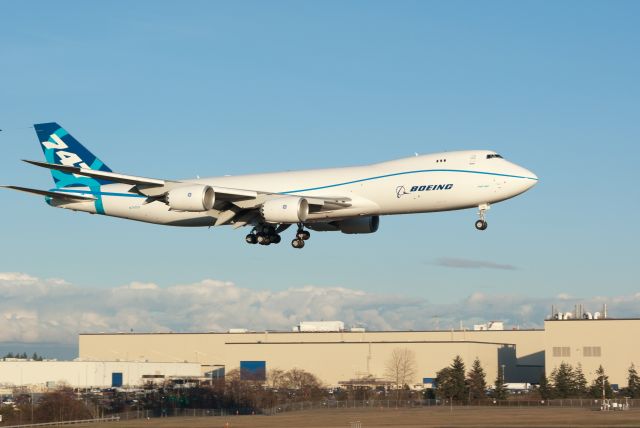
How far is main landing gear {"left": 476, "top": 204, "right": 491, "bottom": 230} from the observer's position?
67.8 meters

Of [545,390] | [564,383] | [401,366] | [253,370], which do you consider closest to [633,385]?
[564,383]

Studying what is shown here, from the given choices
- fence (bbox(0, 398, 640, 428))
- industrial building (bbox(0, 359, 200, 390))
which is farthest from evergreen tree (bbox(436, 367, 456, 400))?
industrial building (bbox(0, 359, 200, 390))

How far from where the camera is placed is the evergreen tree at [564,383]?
5468 inches

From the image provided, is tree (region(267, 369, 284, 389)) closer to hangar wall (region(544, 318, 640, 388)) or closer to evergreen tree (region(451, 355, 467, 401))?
evergreen tree (region(451, 355, 467, 401))

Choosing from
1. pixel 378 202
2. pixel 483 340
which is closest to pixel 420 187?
pixel 378 202

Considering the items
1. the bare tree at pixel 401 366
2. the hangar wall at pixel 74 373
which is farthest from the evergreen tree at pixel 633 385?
the hangar wall at pixel 74 373

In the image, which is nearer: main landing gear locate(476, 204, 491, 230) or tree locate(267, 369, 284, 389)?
main landing gear locate(476, 204, 491, 230)

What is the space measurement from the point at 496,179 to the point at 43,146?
1544 inches

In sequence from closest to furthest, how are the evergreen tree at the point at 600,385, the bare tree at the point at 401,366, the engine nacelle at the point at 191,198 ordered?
the engine nacelle at the point at 191,198 < the evergreen tree at the point at 600,385 < the bare tree at the point at 401,366

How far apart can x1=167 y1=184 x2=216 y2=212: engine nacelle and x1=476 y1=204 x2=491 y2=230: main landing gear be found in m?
18.3

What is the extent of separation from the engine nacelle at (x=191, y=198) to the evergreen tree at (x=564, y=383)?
8293cm

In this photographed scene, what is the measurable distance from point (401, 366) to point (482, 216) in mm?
97537

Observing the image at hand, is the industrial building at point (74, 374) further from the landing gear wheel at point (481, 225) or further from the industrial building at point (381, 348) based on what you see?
the landing gear wheel at point (481, 225)

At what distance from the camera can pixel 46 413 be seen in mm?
110000
